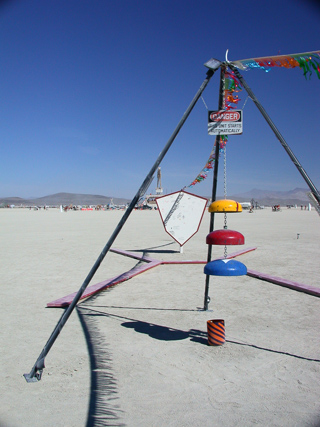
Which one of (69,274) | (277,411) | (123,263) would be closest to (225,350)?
(277,411)

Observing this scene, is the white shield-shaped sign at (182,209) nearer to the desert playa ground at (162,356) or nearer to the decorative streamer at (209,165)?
the desert playa ground at (162,356)

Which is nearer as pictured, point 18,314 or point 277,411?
point 277,411

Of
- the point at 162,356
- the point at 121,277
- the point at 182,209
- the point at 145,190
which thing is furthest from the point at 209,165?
the point at 182,209

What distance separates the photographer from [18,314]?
611 centimetres

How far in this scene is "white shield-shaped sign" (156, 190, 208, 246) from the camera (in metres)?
11.9

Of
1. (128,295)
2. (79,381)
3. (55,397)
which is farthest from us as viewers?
(128,295)

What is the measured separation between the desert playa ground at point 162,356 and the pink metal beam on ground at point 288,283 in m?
0.21

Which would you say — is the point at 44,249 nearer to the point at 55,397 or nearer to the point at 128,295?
the point at 128,295

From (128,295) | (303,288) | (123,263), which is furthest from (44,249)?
(303,288)

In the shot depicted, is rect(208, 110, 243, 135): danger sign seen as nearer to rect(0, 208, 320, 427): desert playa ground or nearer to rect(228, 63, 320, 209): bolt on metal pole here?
rect(228, 63, 320, 209): bolt on metal pole

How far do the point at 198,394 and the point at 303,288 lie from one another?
15.5ft

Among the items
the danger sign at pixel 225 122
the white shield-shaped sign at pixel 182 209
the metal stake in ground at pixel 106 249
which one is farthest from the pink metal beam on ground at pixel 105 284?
the danger sign at pixel 225 122

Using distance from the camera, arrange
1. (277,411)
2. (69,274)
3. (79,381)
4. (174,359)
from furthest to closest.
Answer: (69,274)
(174,359)
(79,381)
(277,411)

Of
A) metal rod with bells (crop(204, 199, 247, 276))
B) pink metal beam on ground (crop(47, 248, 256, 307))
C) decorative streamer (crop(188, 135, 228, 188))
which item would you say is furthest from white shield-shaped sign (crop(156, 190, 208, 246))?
metal rod with bells (crop(204, 199, 247, 276))
